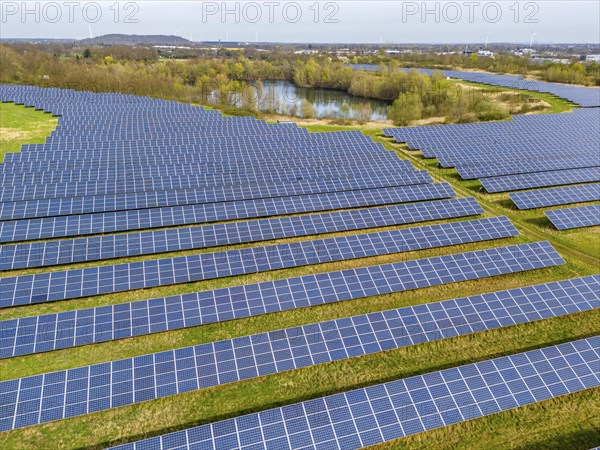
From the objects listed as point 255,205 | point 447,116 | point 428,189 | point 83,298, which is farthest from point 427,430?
point 447,116

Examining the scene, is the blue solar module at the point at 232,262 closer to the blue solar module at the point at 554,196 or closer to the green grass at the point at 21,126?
the blue solar module at the point at 554,196

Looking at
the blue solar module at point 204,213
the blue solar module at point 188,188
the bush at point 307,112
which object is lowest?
the blue solar module at point 204,213

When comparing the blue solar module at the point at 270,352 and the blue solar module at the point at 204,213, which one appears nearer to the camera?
the blue solar module at the point at 270,352

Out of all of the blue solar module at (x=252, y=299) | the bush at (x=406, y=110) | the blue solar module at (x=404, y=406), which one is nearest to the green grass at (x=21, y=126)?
the blue solar module at (x=252, y=299)

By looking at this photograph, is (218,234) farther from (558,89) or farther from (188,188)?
(558,89)

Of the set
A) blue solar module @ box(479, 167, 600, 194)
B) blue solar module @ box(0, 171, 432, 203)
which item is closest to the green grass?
blue solar module @ box(0, 171, 432, 203)

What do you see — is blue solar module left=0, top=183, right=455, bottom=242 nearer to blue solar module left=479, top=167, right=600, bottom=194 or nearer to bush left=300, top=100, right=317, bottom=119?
blue solar module left=479, top=167, right=600, bottom=194
